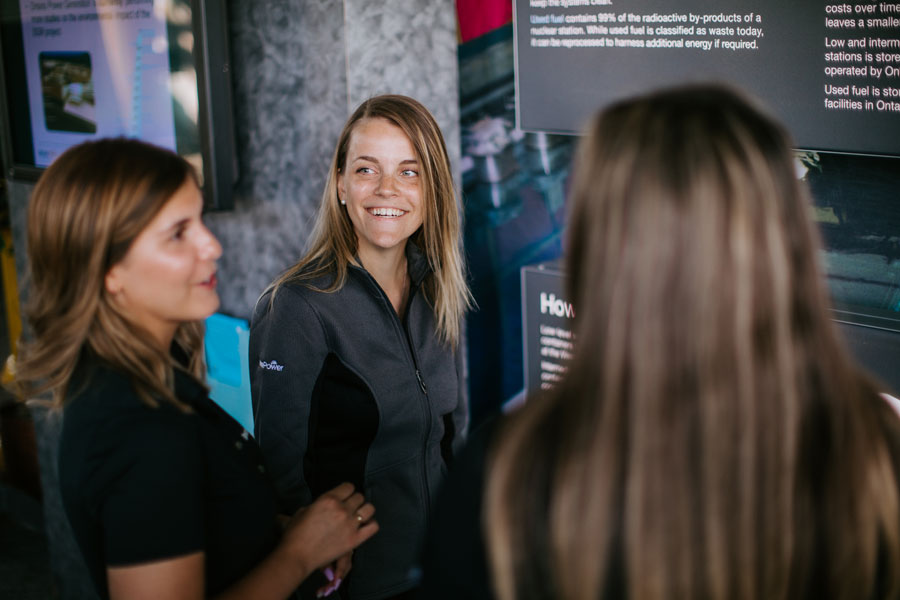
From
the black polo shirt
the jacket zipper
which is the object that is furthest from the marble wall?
the black polo shirt

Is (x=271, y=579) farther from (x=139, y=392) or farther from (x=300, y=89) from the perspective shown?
(x=300, y=89)

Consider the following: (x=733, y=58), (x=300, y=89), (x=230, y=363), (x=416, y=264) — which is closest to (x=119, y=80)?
(x=300, y=89)

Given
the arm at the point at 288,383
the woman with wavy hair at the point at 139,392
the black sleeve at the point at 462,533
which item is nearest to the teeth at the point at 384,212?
the arm at the point at 288,383

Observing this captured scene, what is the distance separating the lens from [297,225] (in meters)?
2.51

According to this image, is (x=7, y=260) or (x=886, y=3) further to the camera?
(x=7, y=260)

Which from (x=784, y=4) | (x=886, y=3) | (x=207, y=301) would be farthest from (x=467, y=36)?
(x=207, y=301)

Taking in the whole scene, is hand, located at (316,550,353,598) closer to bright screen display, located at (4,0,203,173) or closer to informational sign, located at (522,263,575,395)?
informational sign, located at (522,263,575,395)

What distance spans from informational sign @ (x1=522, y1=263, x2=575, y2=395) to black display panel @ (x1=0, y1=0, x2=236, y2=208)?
3.04 feet

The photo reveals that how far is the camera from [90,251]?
48.6 inches

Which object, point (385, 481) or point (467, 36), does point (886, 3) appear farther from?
point (385, 481)

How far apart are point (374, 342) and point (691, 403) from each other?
1165mm

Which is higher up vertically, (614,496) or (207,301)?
(207,301)

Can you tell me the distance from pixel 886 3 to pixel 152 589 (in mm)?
1615

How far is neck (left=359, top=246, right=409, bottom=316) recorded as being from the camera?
6.79 ft
